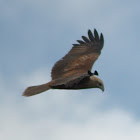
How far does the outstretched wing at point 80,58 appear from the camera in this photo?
10.3 meters

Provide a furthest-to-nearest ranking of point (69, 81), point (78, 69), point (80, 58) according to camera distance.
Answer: point (80, 58) < point (78, 69) < point (69, 81)

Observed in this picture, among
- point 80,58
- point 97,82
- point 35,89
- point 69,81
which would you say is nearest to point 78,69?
point 80,58

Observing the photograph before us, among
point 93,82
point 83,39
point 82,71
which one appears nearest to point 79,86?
point 93,82

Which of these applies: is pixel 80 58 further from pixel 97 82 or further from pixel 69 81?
pixel 69 81

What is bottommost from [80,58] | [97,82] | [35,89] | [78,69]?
[97,82]

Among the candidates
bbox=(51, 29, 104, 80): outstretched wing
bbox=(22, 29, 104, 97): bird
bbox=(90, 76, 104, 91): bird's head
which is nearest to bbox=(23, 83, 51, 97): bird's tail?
bbox=(22, 29, 104, 97): bird

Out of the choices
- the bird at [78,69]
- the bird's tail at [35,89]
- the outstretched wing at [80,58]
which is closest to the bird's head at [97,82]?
the bird at [78,69]

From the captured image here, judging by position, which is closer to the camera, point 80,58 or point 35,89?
point 35,89

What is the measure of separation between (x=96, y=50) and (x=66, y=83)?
3.81 metres

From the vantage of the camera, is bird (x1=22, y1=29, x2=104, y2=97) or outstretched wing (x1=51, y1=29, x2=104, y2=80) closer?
bird (x1=22, y1=29, x2=104, y2=97)

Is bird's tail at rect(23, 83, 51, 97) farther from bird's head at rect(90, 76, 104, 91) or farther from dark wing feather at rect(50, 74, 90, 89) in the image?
bird's head at rect(90, 76, 104, 91)

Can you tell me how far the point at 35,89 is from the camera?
9.39 meters

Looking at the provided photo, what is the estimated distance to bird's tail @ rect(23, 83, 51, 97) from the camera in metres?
9.22

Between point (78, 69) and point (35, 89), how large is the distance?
1565 mm
